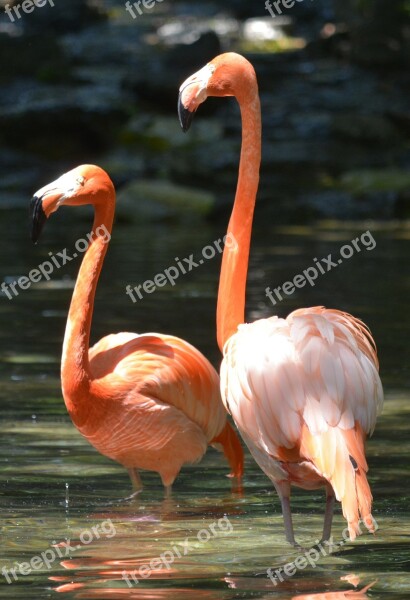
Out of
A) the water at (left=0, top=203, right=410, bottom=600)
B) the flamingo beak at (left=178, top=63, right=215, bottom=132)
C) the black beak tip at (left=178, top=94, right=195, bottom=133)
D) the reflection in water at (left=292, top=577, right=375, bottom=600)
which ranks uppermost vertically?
the flamingo beak at (left=178, top=63, right=215, bottom=132)

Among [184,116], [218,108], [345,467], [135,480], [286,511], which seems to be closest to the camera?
[345,467]

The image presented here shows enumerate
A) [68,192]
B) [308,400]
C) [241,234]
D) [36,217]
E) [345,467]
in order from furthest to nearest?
[68,192] → [36,217] → [241,234] → [308,400] → [345,467]

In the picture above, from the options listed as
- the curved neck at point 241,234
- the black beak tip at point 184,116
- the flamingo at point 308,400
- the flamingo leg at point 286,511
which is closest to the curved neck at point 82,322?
the curved neck at point 241,234

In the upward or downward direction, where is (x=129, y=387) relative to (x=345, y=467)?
upward

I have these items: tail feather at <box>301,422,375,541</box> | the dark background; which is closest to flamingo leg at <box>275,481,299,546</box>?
tail feather at <box>301,422,375,541</box>

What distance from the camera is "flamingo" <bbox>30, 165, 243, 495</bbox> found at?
5848mm

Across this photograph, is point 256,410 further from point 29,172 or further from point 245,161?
point 29,172

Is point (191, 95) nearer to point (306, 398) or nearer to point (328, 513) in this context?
point (306, 398)

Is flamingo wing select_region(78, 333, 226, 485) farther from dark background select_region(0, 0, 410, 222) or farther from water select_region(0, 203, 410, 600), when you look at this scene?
dark background select_region(0, 0, 410, 222)

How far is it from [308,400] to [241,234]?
100 centimetres

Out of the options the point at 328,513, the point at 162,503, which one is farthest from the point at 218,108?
the point at 328,513

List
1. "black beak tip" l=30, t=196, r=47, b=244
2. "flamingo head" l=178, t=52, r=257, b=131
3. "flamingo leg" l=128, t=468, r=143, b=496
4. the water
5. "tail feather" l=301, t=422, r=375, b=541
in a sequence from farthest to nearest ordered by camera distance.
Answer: "flamingo leg" l=128, t=468, r=143, b=496 → "black beak tip" l=30, t=196, r=47, b=244 → "flamingo head" l=178, t=52, r=257, b=131 → the water → "tail feather" l=301, t=422, r=375, b=541

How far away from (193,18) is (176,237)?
18.3 metres

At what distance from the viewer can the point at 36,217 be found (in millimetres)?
5664
